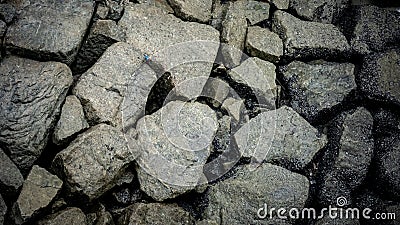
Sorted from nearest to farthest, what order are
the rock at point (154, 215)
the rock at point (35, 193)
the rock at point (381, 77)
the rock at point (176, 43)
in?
the rock at point (35, 193)
the rock at point (154, 215)
the rock at point (176, 43)
the rock at point (381, 77)

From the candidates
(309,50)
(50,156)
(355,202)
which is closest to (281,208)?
(355,202)

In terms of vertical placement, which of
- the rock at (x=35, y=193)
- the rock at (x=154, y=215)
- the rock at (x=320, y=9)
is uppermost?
the rock at (x=320, y=9)

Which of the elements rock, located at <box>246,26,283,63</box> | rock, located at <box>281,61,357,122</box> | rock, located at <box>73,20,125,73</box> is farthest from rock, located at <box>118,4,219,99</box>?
rock, located at <box>281,61,357,122</box>

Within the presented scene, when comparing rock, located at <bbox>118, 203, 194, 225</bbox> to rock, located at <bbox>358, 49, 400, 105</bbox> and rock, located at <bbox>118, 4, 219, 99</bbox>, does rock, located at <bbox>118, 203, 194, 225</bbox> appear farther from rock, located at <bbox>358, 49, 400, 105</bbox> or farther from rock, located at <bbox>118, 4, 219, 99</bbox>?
rock, located at <bbox>358, 49, 400, 105</bbox>

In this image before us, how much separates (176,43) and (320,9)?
28.1 inches

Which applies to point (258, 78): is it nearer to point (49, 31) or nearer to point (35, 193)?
point (49, 31)

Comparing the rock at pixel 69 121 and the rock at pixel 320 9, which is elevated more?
the rock at pixel 320 9

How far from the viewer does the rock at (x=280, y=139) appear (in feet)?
6.88

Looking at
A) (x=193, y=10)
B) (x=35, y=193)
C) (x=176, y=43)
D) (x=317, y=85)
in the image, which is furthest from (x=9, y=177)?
(x=317, y=85)

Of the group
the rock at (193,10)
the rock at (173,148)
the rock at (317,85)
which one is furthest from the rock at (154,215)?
the rock at (193,10)

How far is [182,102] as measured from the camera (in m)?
2.07

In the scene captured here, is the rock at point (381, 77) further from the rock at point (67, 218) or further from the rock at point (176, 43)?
the rock at point (67, 218)

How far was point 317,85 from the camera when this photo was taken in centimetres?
222

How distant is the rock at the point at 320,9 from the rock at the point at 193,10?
406 millimetres
